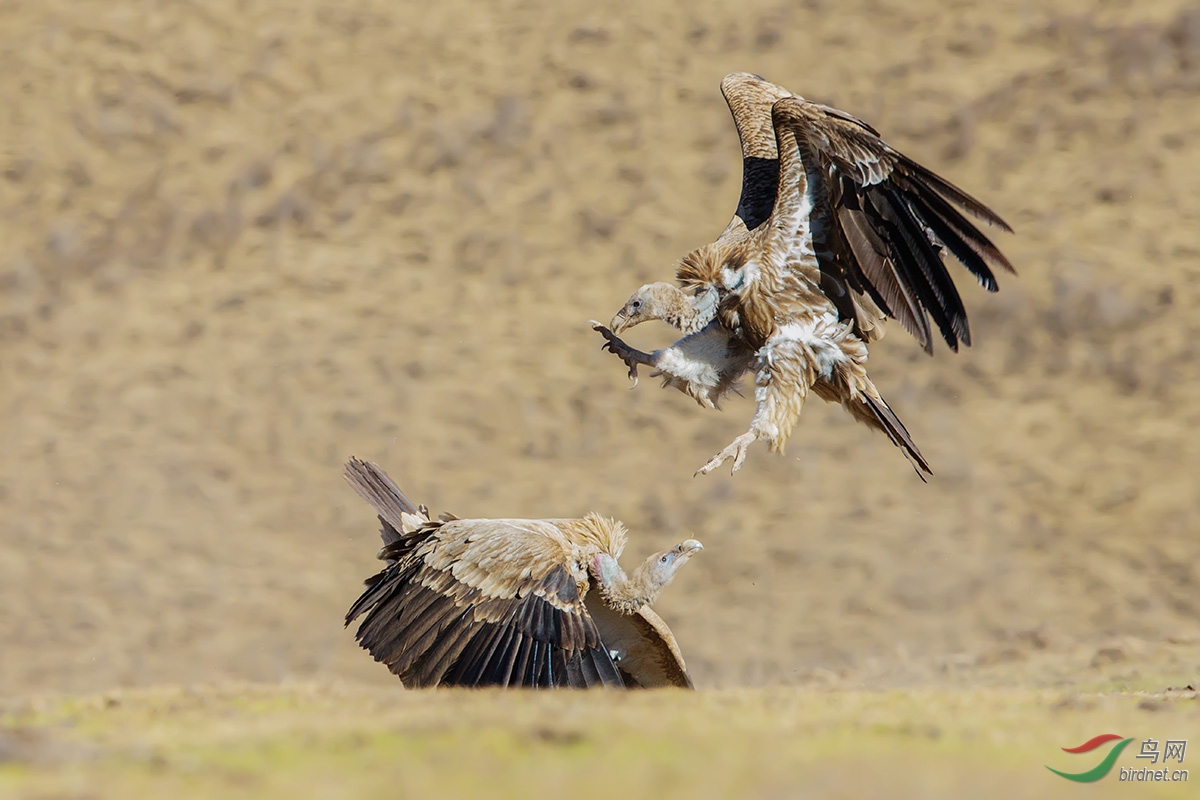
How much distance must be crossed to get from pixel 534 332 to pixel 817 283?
23.5 feet

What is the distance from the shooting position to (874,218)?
639cm

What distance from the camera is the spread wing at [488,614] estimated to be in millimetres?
5633

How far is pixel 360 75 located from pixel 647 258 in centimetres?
447

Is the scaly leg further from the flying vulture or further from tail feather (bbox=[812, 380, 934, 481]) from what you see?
tail feather (bbox=[812, 380, 934, 481])

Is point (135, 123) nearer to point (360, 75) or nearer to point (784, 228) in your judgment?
point (360, 75)

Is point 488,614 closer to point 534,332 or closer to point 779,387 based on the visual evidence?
point 779,387

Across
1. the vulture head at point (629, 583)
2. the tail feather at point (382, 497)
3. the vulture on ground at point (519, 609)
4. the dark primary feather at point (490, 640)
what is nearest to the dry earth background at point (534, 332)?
the vulture on ground at point (519, 609)

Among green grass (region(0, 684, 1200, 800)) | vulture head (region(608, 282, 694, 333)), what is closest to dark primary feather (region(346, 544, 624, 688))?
green grass (region(0, 684, 1200, 800))

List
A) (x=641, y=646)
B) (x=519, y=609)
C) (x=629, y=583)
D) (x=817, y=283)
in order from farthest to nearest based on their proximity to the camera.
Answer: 1. (x=817, y=283)
2. (x=641, y=646)
3. (x=629, y=583)
4. (x=519, y=609)

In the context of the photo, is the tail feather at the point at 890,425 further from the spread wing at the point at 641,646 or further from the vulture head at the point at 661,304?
the spread wing at the point at 641,646

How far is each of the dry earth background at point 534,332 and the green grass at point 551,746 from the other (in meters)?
4.31

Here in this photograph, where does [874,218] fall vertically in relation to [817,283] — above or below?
above

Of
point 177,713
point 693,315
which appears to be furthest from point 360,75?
point 177,713

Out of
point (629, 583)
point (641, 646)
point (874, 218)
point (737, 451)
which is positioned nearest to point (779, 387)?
point (737, 451)
